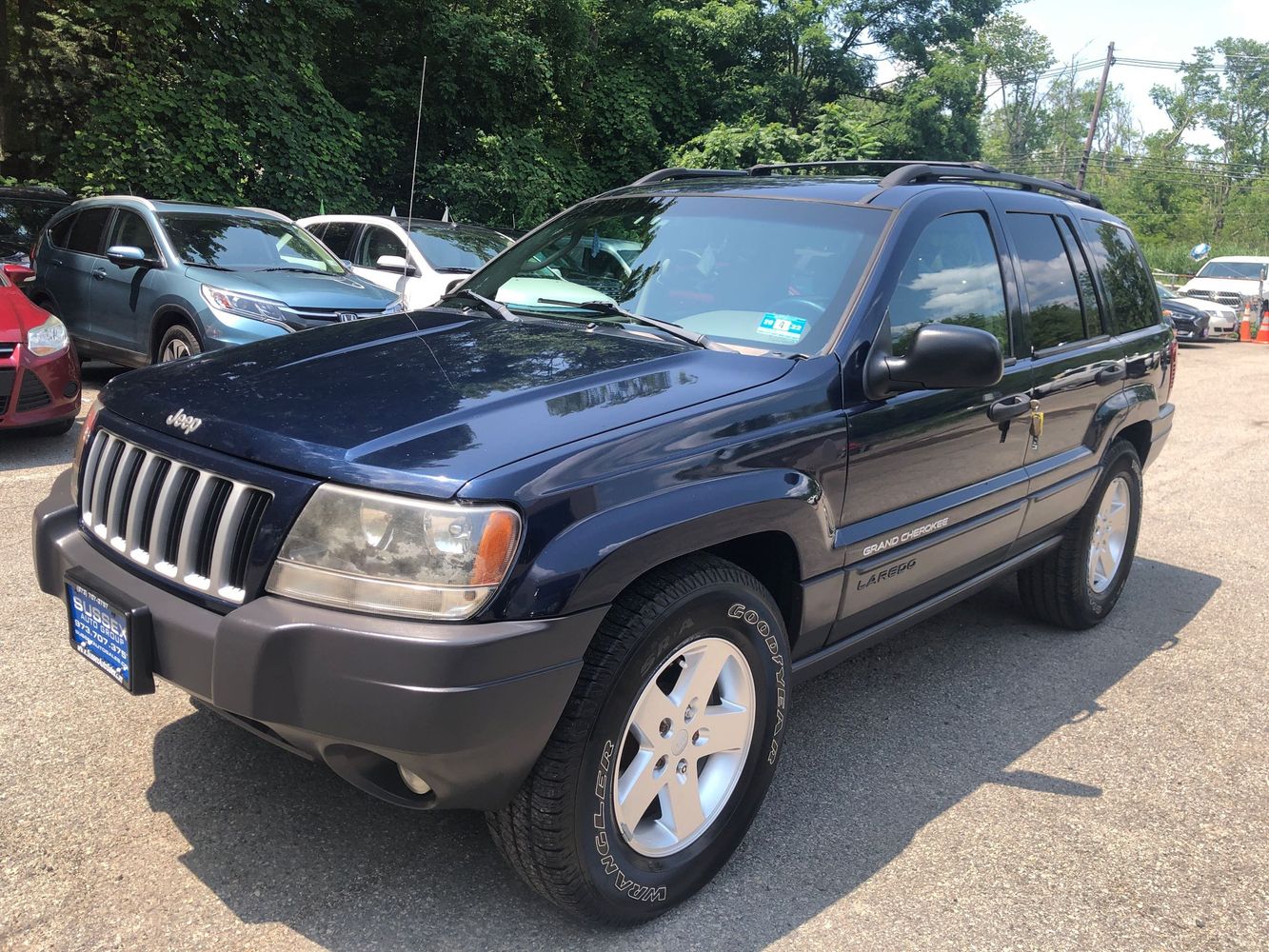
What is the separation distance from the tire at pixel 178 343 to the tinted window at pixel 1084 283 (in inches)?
232

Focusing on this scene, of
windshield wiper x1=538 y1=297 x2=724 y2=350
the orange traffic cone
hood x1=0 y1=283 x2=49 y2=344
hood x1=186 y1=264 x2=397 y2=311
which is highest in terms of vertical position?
windshield wiper x1=538 y1=297 x2=724 y2=350

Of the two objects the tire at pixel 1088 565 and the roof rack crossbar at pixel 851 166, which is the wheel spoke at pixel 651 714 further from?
the tire at pixel 1088 565

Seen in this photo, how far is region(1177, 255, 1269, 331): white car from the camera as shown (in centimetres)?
2200

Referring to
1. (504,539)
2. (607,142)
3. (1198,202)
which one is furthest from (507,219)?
(1198,202)

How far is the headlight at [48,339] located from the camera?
6.53m

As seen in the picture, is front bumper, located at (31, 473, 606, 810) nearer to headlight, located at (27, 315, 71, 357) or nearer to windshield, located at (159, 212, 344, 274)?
headlight, located at (27, 315, 71, 357)

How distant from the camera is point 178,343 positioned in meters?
7.89

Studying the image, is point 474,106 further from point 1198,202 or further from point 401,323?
point 1198,202

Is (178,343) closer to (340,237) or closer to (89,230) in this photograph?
(89,230)

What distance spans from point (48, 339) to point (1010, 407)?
591 cm

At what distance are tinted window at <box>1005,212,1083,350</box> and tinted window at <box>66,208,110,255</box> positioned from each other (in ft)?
25.4

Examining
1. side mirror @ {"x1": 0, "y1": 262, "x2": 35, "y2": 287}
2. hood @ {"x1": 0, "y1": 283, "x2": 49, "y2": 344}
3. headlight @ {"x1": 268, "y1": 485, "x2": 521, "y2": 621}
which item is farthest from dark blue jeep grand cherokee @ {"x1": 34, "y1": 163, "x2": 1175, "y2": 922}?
side mirror @ {"x1": 0, "y1": 262, "x2": 35, "y2": 287}

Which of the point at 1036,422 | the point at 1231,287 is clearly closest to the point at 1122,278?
the point at 1036,422

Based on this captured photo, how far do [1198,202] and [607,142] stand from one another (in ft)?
149
